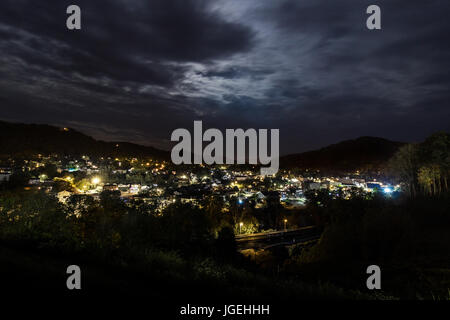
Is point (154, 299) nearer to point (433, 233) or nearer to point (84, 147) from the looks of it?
point (433, 233)

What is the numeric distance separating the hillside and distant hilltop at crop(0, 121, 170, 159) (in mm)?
114904

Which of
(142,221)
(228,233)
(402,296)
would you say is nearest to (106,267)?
(402,296)

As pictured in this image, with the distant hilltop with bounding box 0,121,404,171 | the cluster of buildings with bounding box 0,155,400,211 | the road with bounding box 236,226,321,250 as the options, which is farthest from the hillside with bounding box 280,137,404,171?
the road with bounding box 236,226,321,250

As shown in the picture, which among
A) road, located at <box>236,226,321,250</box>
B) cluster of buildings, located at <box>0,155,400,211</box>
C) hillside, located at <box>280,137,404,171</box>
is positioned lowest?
road, located at <box>236,226,321,250</box>

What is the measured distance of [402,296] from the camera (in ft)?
24.7

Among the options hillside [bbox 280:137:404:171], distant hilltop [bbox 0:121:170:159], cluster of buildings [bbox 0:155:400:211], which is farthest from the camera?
hillside [bbox 280:137:404:171]

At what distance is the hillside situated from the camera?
136 metres

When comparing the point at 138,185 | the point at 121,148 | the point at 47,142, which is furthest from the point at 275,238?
the point at 121,148

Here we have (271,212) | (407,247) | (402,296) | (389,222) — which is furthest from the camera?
(271,212)

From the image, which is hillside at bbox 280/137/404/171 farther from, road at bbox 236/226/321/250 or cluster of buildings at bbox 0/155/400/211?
road at bbox 236/226/321/250

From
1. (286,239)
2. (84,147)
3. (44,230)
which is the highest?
(84,147)

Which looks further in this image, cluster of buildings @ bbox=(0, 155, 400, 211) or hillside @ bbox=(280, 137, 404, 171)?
hillside @ bbox=(280, 137, 404, 171)

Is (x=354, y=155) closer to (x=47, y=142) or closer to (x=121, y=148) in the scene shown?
(x=121, y=148)

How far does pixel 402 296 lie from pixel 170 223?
77.1 feet
